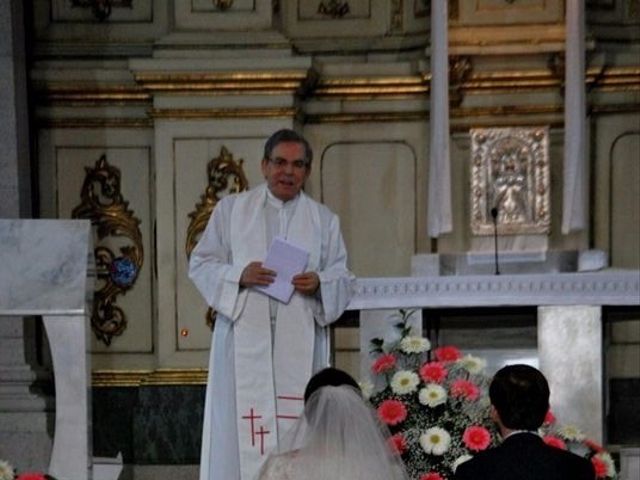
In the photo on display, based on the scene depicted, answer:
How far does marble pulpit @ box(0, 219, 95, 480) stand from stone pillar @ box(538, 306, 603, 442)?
7.36 ft

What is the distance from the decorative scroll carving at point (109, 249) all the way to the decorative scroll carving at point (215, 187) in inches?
18.2

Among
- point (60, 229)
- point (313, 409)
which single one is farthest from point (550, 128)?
point (313, 409)

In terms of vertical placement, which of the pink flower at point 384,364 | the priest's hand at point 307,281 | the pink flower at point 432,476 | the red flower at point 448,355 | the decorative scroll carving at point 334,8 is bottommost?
the pink flower at point 432,476

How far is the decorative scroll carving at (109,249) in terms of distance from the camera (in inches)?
302

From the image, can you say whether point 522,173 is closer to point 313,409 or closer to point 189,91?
point 189,91

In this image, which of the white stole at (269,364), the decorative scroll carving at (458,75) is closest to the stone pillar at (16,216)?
the white stole at (269,364)

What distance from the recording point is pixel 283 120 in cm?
742

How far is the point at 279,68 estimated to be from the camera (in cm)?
737

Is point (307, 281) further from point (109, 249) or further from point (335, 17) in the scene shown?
point (335, 17)

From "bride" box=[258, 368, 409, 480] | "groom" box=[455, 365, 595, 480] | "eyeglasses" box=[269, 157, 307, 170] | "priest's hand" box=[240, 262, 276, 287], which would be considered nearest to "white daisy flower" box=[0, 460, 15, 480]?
"bride" box=[258, 368, 409, 480]

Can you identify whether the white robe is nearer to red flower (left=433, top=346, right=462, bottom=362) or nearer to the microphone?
red flower (left=433, top=346, right=462, bottom=362)

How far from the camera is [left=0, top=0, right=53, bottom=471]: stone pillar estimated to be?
6.99 meters

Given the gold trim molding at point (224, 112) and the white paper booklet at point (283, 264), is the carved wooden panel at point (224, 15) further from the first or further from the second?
the white paper booklet at point (283, 264)

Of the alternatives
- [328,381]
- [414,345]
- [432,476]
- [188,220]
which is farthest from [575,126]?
[328,381]
